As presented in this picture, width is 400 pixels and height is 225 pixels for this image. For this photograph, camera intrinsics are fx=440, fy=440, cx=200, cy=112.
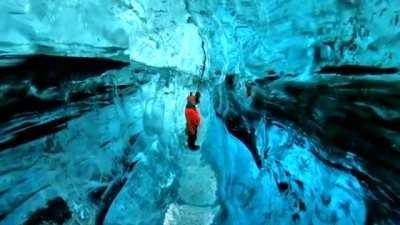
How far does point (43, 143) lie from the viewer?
102 cm

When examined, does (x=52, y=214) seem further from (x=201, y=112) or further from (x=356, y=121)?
(x=356, y=121)

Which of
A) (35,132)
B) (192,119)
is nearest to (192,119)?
(192,119)

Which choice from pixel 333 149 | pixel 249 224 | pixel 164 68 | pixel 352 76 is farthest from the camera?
pixel 249 224

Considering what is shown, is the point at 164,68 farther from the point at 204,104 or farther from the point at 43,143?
the point at 43,143

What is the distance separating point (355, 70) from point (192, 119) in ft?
1.59

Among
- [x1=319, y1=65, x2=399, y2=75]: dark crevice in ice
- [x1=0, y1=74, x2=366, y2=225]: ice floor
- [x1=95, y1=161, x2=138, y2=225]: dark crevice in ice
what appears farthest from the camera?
[x1=95, y1=161, x2=138, y2=225]: dark crevice in ice

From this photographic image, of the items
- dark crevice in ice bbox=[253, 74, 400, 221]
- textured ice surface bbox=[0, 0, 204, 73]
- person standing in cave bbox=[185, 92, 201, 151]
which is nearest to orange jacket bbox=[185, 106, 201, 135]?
person standing in cave bbox=[185, 92, 201, 151]

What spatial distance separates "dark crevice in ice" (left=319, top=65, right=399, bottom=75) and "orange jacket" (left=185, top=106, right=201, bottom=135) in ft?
1.28

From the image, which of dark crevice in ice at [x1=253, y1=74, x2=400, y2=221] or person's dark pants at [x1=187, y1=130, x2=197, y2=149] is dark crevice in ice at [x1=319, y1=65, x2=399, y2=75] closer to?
dark crevice in ice at [x1=253, y1=74, x2=400, y2=221]

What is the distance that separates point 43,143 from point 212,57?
1.61 feet

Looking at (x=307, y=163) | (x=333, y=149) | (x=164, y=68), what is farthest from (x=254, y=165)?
(x=164, y=68)

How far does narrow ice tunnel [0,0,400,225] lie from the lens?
0.94 metres

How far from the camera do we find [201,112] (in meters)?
1.27

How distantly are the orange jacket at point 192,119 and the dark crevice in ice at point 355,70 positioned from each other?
1.28ft
